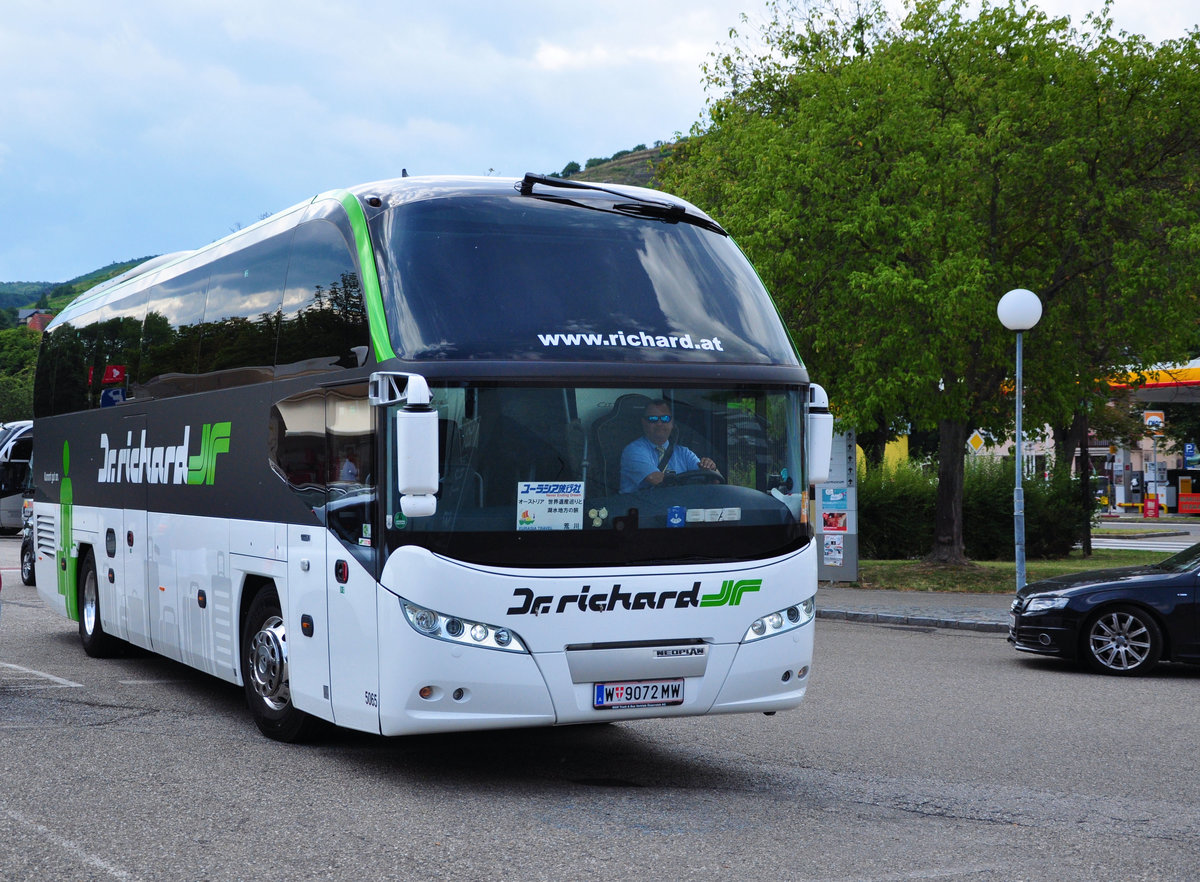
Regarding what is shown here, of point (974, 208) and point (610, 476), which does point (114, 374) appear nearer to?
point (610, 476)

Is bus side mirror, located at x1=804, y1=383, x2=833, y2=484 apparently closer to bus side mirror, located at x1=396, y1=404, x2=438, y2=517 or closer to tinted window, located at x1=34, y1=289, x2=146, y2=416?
bus side mirror, located at x1=396, y1=404, x2=438, y2=517

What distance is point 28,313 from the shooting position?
521 ft

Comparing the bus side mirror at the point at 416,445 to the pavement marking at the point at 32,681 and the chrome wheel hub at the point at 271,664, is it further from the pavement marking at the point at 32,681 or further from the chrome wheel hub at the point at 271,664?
the pavement marking at the point at 32,681

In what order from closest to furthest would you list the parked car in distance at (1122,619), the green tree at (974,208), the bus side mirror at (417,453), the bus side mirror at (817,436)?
the bus side mirror at (417,453), the bus side mirror at (817,436), the parked car in distance at (1122,619), the green tree at (974,208)

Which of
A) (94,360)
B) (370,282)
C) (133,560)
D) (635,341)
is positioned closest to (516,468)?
Result: (635,341)

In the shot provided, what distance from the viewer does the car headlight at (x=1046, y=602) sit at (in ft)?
40.9

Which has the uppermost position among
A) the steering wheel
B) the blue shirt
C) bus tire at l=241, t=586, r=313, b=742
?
the blue shirt

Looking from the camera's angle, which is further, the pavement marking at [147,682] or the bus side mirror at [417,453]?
the pavement marking at [147,682]

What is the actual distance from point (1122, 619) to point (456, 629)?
7.76 meters

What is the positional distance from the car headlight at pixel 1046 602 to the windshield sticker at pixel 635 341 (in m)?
6.46

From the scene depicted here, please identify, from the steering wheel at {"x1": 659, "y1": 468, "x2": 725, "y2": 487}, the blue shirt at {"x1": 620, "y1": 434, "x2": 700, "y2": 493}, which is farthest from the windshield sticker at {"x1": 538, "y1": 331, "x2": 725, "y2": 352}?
the steering wheel at {"x1": 659, "y1": 468, "x2": 725, "y2": 487}

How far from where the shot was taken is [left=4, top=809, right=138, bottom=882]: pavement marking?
17.8ft

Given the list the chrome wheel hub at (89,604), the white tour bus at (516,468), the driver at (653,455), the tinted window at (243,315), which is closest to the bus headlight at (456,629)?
the white tour bus at (516,468)

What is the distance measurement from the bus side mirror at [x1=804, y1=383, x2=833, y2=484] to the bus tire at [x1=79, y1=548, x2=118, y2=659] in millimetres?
7257
